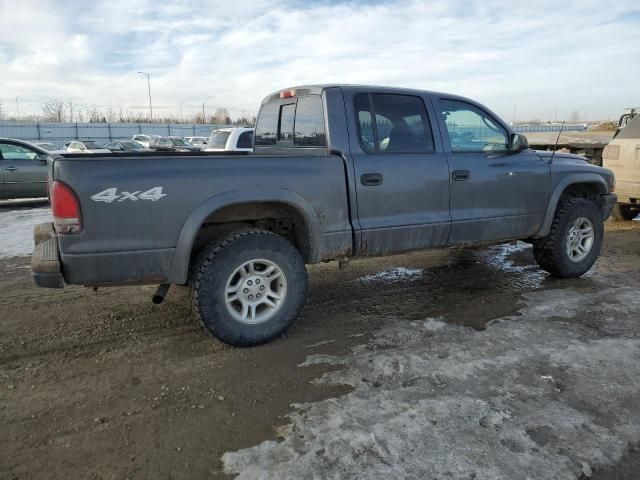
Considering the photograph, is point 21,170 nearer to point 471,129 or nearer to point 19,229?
point 19,229

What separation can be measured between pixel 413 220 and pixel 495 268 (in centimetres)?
217

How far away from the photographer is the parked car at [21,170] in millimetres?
11234

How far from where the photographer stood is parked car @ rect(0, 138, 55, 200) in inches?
442

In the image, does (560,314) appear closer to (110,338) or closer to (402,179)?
(402,179)

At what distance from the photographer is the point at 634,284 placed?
5238 mm

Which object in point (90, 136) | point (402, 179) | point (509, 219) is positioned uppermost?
point (90, 136)

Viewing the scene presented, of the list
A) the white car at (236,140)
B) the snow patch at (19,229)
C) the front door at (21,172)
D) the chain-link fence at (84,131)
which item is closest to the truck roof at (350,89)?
the snow patch at (19,229)

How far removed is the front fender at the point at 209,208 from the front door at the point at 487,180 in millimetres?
1595

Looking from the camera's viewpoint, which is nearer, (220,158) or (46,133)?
(220,158)

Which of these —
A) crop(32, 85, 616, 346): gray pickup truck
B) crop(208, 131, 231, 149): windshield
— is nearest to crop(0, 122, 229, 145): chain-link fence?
crop(208, 131, 231, 149): windshield

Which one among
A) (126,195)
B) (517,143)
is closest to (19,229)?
(126,195)

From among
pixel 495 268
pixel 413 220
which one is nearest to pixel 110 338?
pixel 413 220

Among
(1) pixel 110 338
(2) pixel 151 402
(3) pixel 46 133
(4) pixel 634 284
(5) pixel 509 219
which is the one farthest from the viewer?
(3) pixel 46 133

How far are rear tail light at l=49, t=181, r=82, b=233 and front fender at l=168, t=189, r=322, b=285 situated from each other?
635 mm
